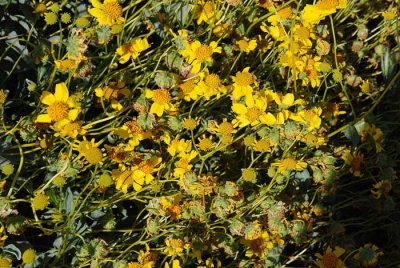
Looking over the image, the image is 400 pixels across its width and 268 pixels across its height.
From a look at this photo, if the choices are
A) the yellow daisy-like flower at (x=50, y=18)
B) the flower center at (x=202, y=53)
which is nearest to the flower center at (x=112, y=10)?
the yellow daisy-like flower at (x=50, y=18)

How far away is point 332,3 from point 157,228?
0.77 m

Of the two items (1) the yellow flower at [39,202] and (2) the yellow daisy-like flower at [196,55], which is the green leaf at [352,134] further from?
(1) the yellow flower at [39,202]

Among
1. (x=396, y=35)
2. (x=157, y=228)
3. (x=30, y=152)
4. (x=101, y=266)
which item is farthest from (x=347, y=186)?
(x=30, y=152)

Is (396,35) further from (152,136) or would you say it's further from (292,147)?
(152,136)

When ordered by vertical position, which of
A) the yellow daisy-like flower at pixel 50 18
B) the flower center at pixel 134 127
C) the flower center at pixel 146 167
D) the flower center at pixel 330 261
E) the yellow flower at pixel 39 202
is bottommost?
the flower center at pixel 330 261

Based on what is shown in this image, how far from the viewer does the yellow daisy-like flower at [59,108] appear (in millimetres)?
1407

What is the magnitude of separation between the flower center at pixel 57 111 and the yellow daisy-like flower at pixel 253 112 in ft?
1.51

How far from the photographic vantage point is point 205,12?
5.48 feet

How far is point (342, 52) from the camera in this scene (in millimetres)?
2014

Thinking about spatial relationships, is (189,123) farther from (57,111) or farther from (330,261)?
(330,261)

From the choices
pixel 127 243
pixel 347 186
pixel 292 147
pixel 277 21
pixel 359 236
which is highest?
pixel 277 21

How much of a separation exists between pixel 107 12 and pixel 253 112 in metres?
0.46

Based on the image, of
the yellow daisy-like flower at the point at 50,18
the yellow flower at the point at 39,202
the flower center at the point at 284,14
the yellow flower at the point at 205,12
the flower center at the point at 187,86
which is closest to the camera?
the yellow flower at the point at 39,202

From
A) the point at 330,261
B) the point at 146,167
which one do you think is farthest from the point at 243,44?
the point at 330,261
